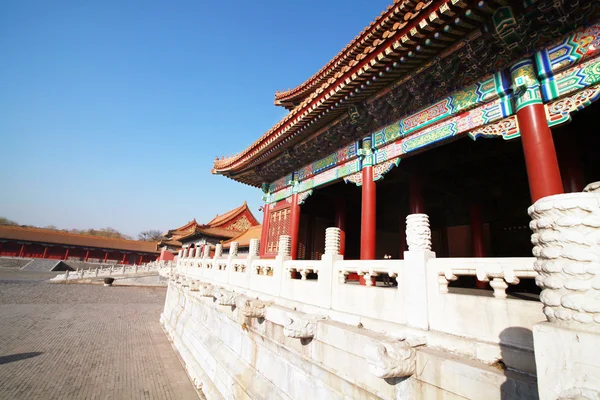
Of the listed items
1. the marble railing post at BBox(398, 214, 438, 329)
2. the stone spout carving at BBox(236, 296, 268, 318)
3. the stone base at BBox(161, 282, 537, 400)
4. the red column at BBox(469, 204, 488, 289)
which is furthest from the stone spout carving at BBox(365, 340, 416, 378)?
the red column at BBox(469, 204, 488, 289)

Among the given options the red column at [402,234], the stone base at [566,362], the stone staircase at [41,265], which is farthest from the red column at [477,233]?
the stone staircase at [41,265]

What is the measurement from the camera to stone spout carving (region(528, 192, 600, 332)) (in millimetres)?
1416

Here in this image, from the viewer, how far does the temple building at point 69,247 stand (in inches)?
1479

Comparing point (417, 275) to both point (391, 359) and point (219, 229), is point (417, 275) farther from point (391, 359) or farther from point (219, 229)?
point (219, 229)

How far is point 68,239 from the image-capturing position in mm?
40438

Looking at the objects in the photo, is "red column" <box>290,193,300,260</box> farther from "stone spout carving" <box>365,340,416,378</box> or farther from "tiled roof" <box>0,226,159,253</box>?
"tiled roof" <box>0,226,159,253</box>

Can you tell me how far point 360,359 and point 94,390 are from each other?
7971 mm

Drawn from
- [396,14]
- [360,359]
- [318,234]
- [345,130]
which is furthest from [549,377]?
[318,234]

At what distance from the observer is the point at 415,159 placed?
6.78 metres

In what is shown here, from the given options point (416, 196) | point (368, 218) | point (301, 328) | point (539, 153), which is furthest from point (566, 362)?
point (416, 196)

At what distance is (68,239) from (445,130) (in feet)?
166

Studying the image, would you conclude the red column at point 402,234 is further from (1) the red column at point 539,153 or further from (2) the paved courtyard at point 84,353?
(2) the paved courtyard at point 84,353

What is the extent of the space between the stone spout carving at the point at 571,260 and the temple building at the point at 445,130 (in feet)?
7.56

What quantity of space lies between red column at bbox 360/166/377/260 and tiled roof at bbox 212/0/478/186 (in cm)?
153
